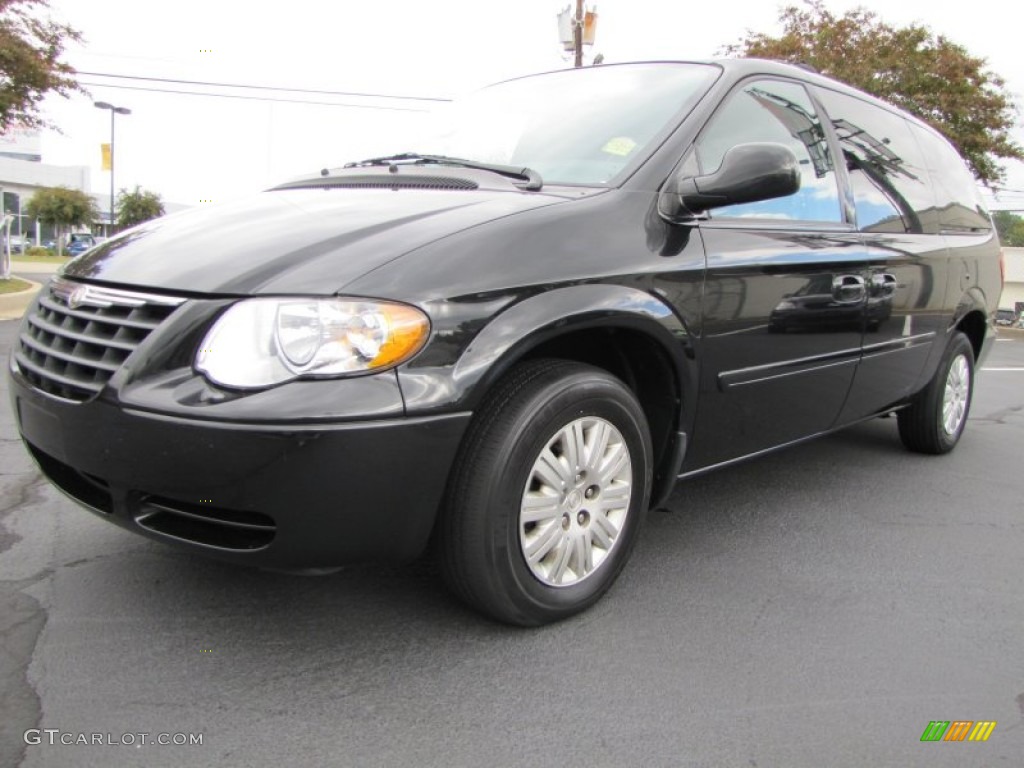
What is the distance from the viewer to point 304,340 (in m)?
1.91

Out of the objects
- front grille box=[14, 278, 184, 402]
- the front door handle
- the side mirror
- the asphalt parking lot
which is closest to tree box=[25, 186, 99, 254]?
the asphalt parking lot

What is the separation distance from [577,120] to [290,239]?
129 centimetres

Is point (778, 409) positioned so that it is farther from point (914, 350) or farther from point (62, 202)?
point (62, 202)

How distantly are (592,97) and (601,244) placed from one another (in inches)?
39.3

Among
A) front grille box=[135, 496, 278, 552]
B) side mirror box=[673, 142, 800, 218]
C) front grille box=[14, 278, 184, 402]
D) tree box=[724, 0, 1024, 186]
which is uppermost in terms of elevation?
tree box=[724, 0, 1024, 186]

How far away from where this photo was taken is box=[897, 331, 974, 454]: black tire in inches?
176

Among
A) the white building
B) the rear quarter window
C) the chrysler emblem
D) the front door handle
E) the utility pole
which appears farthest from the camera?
the white building

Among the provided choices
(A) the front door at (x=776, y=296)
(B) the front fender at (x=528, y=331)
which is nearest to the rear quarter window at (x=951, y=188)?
(A) the front door at (x=776, y=296)

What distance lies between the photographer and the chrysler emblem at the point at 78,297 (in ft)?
7.28

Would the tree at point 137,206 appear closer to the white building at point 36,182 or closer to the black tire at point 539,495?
the white building at point 36,182

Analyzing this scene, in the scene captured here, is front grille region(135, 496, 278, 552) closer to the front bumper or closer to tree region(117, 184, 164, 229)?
the front bumper

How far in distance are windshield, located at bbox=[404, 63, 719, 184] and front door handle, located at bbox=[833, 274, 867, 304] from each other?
0.92 m

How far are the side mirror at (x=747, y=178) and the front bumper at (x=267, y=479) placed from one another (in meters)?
1.10

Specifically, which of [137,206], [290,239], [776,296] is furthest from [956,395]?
[137,206]
